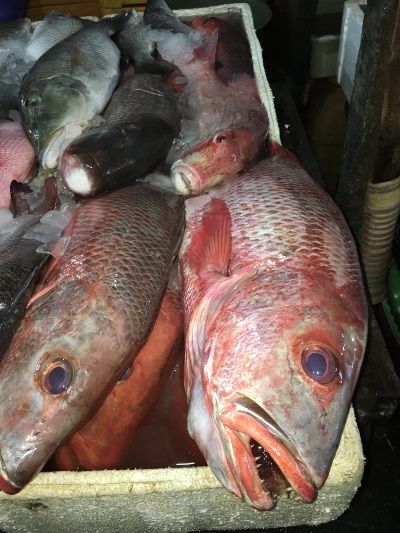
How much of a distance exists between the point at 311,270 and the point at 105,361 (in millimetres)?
655

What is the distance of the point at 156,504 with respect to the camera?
158cm

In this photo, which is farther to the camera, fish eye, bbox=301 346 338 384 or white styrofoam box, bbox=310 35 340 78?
white styrofoam box, bbox=310 35 340 78

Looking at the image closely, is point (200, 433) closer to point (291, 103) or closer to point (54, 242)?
point (54, 242)

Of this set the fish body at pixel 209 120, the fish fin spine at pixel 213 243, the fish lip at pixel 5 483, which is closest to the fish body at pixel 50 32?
the fish body at pixel 209 120

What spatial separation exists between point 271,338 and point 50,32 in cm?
234

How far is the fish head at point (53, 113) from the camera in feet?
7.11

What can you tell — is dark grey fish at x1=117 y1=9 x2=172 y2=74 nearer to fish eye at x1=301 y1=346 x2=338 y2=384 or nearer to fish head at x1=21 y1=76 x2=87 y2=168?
fish head at x1=21 y1=76 x2=87 y2=168

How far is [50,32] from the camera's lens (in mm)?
2885

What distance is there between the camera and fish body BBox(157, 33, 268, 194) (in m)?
2.08

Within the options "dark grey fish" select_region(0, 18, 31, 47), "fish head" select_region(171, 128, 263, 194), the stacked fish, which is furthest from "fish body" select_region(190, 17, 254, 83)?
"dark grey fish" select_region(0, 18, 31, 47)

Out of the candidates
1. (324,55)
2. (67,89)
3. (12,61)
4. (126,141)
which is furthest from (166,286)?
(324,55)

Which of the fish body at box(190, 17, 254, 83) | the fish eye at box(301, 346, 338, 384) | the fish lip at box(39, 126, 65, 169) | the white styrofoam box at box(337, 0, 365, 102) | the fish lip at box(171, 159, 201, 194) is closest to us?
the fish eye at box(301, 346, 338, 384)

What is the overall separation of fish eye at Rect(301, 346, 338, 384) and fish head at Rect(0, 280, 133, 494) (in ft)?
1.72

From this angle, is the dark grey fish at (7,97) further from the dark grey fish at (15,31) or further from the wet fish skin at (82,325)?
the wet fish skin at (82,325)
